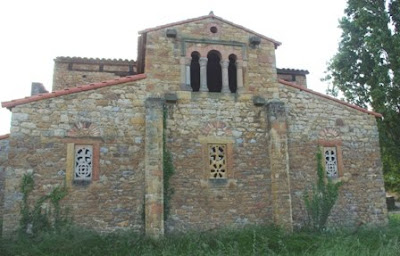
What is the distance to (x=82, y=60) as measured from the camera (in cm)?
1680

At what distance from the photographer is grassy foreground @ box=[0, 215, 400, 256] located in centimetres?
921

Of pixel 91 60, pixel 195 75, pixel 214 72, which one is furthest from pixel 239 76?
pixel 91 60

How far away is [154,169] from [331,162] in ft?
20.1

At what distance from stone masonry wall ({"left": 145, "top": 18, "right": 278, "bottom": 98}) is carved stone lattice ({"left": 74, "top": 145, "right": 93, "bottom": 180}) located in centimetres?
285

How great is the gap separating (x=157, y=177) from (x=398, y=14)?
13.0 m

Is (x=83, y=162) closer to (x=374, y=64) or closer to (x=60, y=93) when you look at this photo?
(x=60, y=93)

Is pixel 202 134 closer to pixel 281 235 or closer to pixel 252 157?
pixel 252 157

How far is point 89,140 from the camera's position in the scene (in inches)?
443

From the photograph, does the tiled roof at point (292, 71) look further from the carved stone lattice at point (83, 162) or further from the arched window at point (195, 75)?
the carved stone lattice at point (83, 162)

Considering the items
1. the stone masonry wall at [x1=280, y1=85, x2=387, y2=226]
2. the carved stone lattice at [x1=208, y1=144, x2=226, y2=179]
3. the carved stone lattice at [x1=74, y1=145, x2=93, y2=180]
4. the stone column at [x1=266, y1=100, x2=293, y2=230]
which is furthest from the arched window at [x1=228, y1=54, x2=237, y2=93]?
the carved stone lattice at [x1=74, y1=145, x2=93, y2=180]

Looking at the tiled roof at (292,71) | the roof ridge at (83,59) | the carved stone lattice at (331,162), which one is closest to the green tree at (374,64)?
the tiled roof at (292,71)

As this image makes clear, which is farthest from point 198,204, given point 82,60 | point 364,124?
point 82,60

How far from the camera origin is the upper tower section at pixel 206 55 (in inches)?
489

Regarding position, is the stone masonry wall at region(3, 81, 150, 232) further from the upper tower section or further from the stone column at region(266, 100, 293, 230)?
the stone column at region(266, 100, 293, 230)
